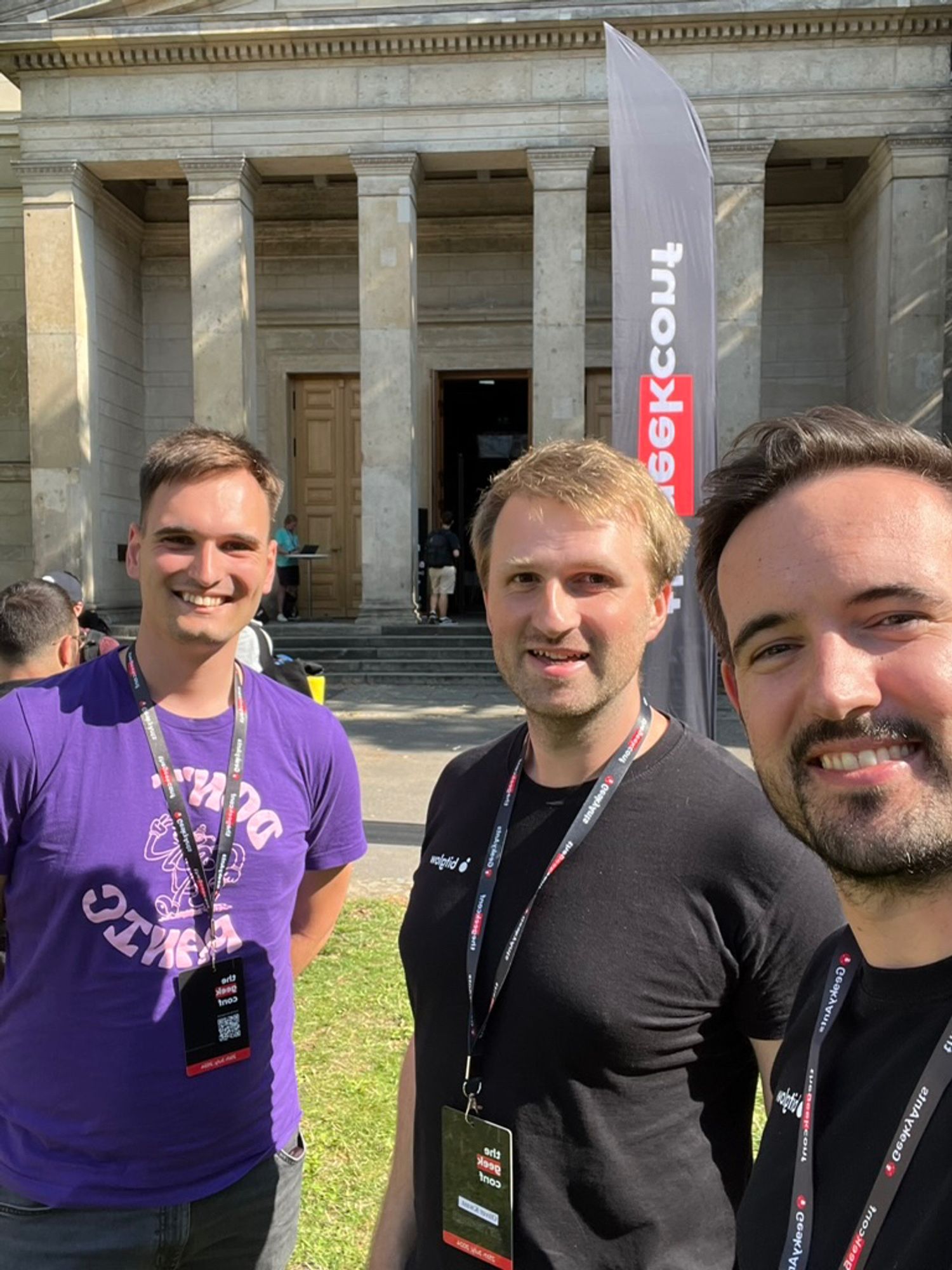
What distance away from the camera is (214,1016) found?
2025 mm

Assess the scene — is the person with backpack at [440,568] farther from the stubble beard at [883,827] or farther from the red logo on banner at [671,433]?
the stubble beard at [883,827]

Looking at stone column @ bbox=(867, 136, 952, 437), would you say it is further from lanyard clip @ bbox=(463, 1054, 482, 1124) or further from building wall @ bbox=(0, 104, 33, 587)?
lanyard clip @ bbox=(463, 1054, 482, 1124)

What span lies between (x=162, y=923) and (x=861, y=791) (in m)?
1.38

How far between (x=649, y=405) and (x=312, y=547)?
44.3 ft

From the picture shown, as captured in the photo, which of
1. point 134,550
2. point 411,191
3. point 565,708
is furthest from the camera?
point 411,191

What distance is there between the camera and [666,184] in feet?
23.1

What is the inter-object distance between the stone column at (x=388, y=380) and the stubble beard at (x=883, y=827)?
50.4 feet

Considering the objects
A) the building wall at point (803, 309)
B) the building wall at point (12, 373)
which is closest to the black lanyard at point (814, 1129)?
the building wall at point (803, 309)

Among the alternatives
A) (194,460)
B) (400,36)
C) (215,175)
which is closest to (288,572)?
(215,175)

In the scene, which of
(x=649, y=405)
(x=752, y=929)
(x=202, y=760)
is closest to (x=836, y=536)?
(x=752, y=929)

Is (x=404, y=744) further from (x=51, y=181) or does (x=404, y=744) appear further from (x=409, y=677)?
(x=51, y=181)

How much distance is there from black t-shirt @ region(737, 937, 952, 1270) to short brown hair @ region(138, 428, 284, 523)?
5.17 feet

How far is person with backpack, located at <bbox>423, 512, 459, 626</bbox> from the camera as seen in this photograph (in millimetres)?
17359

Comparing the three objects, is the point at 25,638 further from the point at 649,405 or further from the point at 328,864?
the point at 649,405
